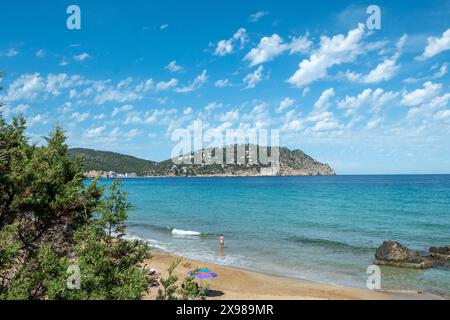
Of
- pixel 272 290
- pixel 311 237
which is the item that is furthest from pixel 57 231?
pixel 311 237

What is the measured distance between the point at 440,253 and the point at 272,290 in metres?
19.6

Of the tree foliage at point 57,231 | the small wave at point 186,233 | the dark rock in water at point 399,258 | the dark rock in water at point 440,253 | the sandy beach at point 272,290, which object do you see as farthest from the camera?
the small wave at point 186,233

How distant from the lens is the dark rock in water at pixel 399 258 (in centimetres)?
3096

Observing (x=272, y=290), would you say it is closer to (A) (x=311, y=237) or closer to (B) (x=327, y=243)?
(B) (x=327, y=243)

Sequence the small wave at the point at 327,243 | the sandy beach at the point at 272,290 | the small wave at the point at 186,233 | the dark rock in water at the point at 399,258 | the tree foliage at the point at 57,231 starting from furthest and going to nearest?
Result: the small wave at the point at 186,233 < the small wave at the point at 327,243 < the dark rock in water at the point at 399,258 < the sandy beach at the point at 272,290 < the tree foliage at the point at 57,231

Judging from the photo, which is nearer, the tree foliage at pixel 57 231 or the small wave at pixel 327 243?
the tree foliage at pixel 57 231

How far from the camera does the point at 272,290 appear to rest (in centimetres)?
2480

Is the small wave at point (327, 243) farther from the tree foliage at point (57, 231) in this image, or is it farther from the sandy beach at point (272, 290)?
the tree foliage at point (57, 231)

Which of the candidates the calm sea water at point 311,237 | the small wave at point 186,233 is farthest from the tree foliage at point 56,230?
the small wave at point 186,233

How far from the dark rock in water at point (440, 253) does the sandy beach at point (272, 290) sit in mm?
12033

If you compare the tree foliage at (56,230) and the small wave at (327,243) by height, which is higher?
the tree foliage at (56,230)

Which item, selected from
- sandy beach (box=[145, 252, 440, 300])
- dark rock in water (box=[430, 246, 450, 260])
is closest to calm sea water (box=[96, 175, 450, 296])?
sandy beach (box=[145, 252, 440, 300])
